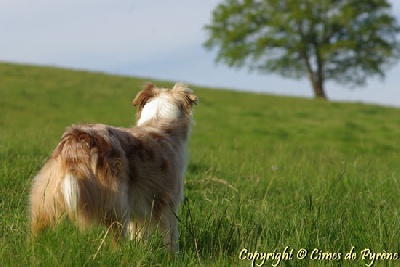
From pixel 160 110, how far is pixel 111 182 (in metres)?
1.86

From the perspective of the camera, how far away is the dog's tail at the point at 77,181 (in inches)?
177

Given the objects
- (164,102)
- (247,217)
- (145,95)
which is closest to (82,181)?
(247,217)

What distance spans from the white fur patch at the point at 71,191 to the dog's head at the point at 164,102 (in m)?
1.99

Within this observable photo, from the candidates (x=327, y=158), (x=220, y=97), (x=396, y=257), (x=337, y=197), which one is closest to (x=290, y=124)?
(x=220, y=97)

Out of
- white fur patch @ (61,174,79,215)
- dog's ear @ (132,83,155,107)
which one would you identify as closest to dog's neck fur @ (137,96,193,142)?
dog's ear @ (132,83,155,107)

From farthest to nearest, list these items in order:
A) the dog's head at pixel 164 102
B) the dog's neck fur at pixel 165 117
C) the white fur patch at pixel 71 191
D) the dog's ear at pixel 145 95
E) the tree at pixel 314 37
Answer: the tree at pixel 314 37, the dog's ear at pixel 145 95, the dog's head at pixel 164 102, the dog's neck fur at pixel 165 117, the white fur patch at pixel 71 191

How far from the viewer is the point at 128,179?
498cm

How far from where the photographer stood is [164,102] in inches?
254

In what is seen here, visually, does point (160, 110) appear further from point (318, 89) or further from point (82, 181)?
point (318, 89)

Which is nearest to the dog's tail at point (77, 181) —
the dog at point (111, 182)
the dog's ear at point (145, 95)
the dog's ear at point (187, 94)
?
the dog at point (111, 182)

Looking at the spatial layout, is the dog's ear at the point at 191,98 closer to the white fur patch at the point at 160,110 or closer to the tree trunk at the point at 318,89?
the white fur patch at the point at 160,110

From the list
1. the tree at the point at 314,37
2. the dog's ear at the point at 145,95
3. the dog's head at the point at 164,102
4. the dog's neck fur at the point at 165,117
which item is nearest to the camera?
the dog's neck fur at the point at 165,117

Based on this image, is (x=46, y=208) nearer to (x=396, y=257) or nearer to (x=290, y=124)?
(x=396, y=257)

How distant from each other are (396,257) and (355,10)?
133 feet
